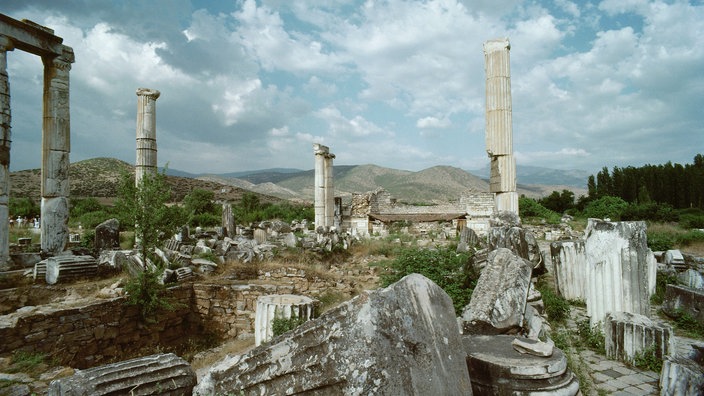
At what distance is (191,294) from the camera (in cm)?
977

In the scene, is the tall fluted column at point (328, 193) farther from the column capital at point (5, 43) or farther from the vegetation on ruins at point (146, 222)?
the column capital at point (5, 43)

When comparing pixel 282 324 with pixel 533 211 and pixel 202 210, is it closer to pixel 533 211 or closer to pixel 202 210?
pixel 202 210

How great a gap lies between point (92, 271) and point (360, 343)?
965 cm

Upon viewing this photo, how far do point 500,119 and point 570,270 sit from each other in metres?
6.27

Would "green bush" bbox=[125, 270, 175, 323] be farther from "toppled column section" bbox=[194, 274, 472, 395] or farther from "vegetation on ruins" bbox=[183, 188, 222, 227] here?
"toppled column section" bbox=[194, 274, 472, 395]

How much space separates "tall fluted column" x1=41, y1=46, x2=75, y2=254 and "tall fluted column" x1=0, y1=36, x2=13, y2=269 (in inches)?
48.1

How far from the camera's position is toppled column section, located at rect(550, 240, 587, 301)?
26.4 ft

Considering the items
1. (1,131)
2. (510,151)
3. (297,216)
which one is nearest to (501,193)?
(510,151)

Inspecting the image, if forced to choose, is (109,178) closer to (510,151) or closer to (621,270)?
(510,151)

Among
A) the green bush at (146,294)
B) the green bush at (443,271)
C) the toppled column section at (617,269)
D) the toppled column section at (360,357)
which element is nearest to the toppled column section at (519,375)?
the toppled column section at (360,357)

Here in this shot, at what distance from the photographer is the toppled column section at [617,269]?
5746 millimetres

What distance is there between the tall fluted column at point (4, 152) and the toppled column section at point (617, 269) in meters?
12.7

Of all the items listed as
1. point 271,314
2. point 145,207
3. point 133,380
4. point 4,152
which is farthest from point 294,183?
point 133,380

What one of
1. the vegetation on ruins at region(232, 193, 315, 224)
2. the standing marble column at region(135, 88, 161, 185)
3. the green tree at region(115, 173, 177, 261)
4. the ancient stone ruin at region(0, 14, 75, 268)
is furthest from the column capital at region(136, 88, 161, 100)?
the vegetation on ruins at region(232, 193, 315, 224)
